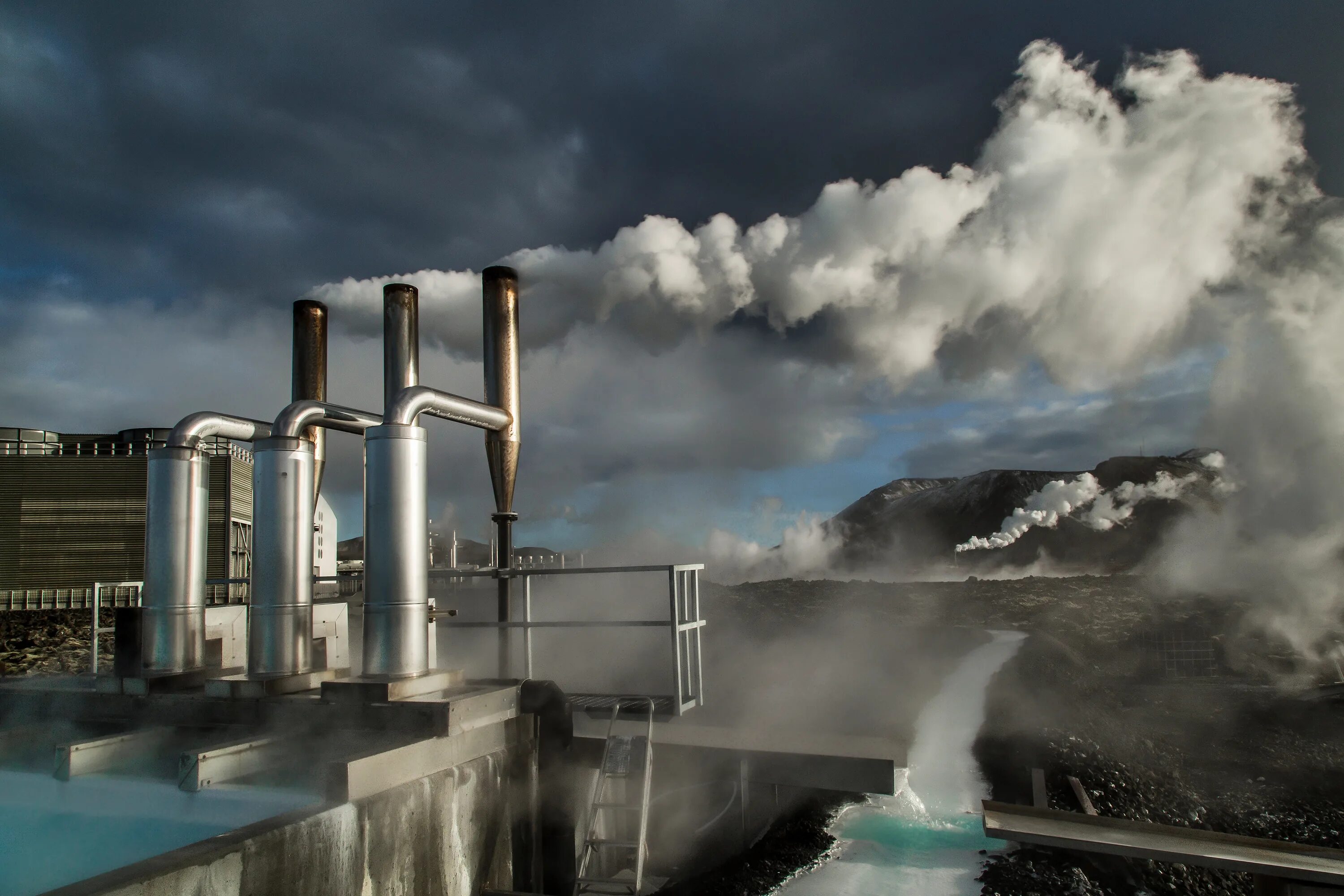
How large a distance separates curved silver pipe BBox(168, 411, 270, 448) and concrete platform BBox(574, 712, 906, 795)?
481 centimetres

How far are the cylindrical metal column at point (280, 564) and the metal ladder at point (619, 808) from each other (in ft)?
10.1

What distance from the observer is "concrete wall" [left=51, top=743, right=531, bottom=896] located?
4109 millimetres

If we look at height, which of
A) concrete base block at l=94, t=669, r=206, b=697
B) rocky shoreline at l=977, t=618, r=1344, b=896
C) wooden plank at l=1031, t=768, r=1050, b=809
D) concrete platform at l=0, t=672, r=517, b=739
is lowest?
rocky shoreline at l=977, t=618, r=1344, b=896

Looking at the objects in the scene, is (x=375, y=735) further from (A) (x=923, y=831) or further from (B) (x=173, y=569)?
(A) (x=923, y=831)

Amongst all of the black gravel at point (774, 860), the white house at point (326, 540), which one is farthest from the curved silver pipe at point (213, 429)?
the white house at point (326, 540)

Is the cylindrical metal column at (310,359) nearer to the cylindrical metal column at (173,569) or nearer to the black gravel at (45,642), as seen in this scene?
the cylindrical metal column at (173,569)

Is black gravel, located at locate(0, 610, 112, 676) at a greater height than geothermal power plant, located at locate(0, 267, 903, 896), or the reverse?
geothermal power plant, located at locate(0, 267, 903, 896)

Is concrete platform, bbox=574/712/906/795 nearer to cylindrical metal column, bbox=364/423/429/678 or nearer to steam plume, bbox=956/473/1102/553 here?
cylindrical metal column, bbox=364/423/429/678

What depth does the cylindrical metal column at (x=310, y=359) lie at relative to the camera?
11.5m

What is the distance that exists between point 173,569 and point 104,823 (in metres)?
2.96

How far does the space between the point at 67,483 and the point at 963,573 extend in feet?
432

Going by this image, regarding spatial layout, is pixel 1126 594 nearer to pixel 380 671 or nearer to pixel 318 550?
pixel 318 550

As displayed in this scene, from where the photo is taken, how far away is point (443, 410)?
821 centimetres

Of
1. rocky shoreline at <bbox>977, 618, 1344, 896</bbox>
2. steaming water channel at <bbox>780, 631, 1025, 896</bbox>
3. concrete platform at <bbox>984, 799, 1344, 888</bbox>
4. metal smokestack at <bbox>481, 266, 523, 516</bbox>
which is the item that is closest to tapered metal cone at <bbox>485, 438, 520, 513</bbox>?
metal smokestack at <bbox>481, 266, 523, 516</bbox>
